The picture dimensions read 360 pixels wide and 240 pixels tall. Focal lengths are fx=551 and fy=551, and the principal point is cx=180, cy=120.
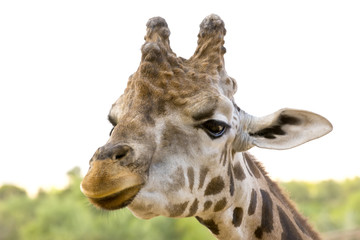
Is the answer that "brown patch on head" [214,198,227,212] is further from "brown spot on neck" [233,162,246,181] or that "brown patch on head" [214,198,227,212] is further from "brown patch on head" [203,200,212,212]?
"brown spot on neck" [233,162,246,181]

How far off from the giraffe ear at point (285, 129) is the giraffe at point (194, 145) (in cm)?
1

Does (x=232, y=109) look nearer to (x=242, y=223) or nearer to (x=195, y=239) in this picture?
(x=242, y=223)

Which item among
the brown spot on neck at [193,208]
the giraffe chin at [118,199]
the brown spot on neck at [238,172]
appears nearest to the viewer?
the giraffe chin at [118,199]

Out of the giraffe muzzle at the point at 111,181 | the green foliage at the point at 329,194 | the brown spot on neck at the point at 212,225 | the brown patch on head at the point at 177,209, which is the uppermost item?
the giraffe muzzle at the point at 111,181

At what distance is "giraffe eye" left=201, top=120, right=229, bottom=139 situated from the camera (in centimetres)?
551

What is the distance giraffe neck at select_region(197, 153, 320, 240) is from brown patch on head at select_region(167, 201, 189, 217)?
21.1 inches

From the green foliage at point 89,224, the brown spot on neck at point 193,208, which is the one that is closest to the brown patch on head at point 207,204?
the brown spot on neck at point 193,208

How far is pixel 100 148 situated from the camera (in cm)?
504

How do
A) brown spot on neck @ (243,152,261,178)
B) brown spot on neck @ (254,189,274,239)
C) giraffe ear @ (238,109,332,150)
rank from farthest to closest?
brown spot on neck @ (243,152,261,178), brown spot on neck @ (254,189,274,239), giraffe ear @ (238,109,332,150)

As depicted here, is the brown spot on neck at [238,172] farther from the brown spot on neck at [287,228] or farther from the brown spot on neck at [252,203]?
the brown spot on neck at [287,228]

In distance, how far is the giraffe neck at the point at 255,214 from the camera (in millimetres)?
→ 5891

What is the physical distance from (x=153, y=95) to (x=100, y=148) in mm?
813

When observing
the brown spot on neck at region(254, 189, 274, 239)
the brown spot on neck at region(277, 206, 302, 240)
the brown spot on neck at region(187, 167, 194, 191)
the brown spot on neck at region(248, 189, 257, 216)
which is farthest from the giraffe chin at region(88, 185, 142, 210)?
the brown spot on neck at region(277, 206, 302, 240)

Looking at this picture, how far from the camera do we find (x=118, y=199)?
4891 mm
